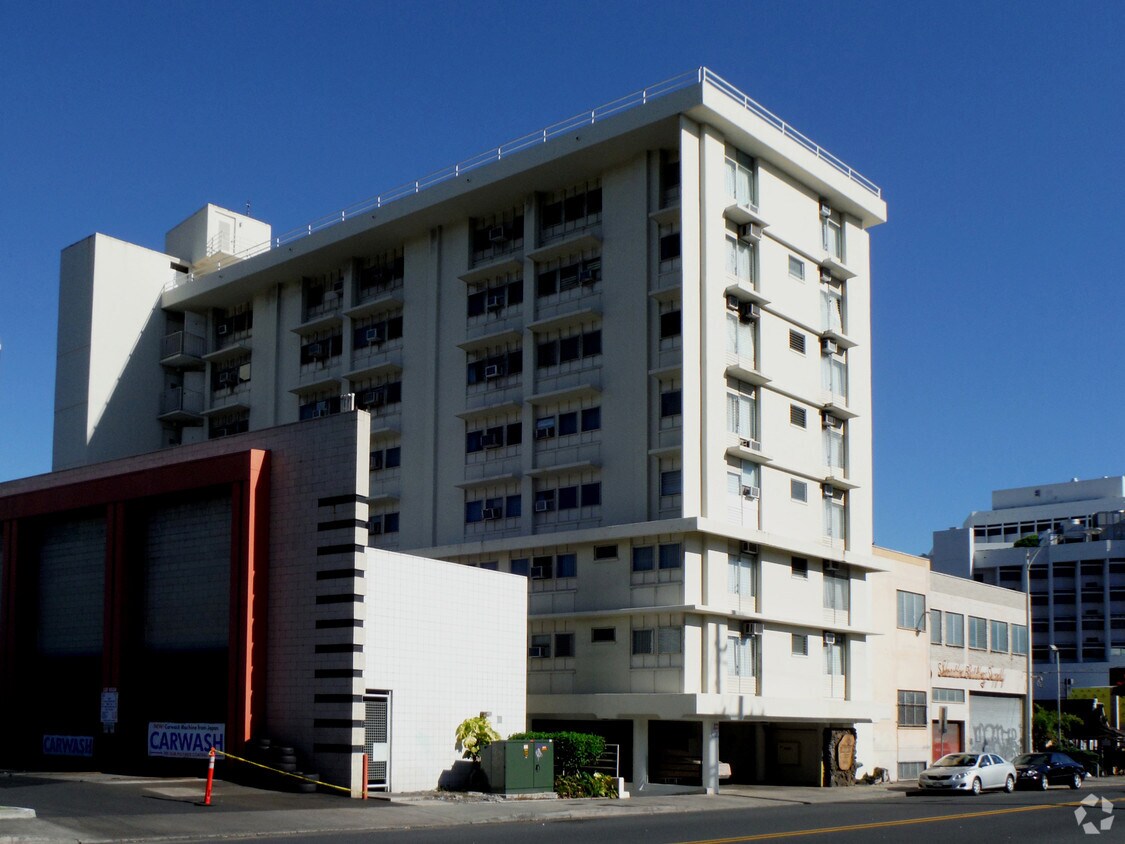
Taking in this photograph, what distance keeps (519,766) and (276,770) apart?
646 centimetres

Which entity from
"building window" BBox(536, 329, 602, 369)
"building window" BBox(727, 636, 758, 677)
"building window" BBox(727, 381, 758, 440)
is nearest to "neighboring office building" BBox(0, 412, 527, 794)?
"building window" BBox(727, 636, 758, 677)

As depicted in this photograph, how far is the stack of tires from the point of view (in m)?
31.4

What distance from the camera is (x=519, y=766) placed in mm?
34500

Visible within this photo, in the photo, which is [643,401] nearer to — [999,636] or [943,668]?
[943,668]

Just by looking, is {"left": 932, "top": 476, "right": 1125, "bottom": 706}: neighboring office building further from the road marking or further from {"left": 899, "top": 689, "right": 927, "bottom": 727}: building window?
the road marking

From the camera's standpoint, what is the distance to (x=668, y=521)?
139 feet

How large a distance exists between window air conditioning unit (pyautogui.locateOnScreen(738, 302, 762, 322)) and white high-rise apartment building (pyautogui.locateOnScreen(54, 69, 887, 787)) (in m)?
0.11

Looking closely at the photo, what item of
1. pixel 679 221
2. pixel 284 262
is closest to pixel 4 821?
pixel 679 221

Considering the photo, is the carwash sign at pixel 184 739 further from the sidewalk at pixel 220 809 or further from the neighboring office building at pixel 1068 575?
the neighboring office building at pixel 1068 575

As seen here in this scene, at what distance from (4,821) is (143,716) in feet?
47.0

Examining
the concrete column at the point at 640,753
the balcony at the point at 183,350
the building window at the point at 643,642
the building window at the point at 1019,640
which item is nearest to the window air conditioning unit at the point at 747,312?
the building window at the point at 643,642

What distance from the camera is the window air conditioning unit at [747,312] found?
46344 mm

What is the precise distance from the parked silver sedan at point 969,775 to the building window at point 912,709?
33.3 ft

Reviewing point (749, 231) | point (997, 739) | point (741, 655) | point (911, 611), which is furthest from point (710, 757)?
point (997, 739)
